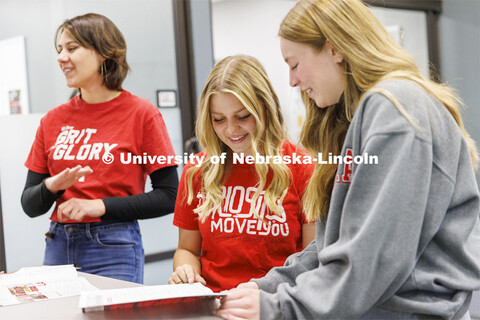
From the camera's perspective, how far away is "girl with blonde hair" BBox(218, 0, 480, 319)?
2.98 feet

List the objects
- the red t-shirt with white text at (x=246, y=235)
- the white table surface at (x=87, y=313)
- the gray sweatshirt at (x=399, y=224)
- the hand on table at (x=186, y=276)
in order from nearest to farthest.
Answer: the gray sweatshirt at (x=399, y=224)
the white table surface at (x=87, y=313)
the hand on table at (x=186, y=276)
the red t-shirt with white text at (x=246, y=235)

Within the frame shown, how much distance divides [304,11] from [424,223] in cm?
48

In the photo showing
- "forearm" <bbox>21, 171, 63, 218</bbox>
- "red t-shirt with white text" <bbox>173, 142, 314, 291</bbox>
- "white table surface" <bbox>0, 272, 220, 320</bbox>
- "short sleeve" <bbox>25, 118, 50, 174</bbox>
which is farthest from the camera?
"short sleeve" <bbox>25, 118, 50, 174</bbox>

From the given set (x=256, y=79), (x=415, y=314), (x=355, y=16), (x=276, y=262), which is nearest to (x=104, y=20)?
(x=256, y=79)

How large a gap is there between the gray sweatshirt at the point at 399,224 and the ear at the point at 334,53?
0.14 metres

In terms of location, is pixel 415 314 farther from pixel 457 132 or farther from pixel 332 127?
pixel 332 127

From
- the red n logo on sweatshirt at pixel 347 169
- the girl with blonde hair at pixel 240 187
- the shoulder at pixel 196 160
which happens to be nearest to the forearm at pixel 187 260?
the girl with blonde hair at pixel 240 187

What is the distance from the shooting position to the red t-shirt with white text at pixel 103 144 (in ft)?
6.44

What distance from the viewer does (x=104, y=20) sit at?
2059 mm

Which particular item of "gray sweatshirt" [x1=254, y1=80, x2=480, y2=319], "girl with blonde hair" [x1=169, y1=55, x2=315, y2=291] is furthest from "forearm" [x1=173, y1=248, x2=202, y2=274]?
"gray sweatshirt" [x1=254, y1=80, x2=480, y2=319]

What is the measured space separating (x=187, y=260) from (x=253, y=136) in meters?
0.43

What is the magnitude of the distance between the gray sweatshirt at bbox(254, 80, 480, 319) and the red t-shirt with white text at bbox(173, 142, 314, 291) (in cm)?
56

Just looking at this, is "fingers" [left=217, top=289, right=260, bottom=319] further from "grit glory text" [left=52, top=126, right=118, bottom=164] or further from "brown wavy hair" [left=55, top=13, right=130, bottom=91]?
"brown wavy hair" [left=55, top=13, right=130, bottom=91]

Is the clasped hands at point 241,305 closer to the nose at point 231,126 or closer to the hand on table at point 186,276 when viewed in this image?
the hand on table at point 186,276
